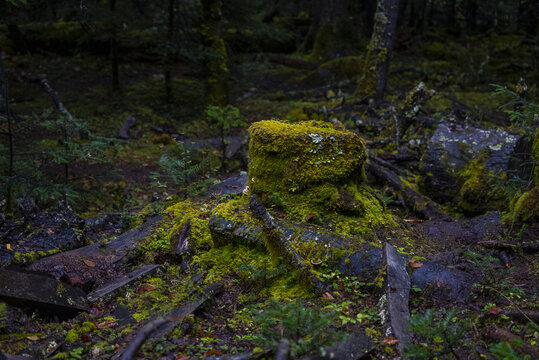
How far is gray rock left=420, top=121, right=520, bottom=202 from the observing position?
19.8 feet

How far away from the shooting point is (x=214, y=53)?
11.6 metres

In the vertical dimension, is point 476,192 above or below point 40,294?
above

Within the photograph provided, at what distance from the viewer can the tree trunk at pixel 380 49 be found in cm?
1119

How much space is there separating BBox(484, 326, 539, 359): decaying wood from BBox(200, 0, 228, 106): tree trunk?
10629 millimetres

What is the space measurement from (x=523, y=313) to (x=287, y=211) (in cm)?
243

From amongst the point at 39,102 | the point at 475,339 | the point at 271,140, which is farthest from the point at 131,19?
the point at 475,339

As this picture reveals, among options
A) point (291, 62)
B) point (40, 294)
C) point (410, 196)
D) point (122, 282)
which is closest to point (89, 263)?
point (122, 282)

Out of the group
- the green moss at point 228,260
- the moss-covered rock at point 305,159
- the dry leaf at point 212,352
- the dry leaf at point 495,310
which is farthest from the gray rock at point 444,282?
the dry leaf at point 212,352

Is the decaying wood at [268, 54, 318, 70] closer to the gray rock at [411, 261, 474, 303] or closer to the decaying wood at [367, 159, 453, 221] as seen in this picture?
the decaying wood at [367, 159, 453, 221]

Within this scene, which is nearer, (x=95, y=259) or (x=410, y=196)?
(x=95, y=259)

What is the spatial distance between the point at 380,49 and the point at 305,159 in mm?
8610

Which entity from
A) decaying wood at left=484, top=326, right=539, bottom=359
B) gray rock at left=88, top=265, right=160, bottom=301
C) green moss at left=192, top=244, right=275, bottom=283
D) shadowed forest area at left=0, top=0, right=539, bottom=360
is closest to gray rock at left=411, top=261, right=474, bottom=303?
shadowed forest area at left=0, top=0, right=539, bottom=360

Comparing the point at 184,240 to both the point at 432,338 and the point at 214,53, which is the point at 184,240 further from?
the point at 214,53

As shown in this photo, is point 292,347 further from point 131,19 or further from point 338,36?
point 338,36
